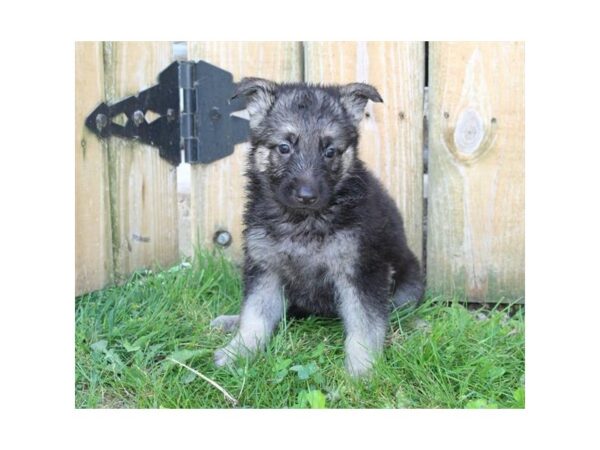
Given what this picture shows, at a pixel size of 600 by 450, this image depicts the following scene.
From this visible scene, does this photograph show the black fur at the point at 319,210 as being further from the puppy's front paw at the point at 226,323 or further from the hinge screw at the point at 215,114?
the hinge screw at the point at 215,114

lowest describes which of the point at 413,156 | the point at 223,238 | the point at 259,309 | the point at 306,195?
the point at 259,309

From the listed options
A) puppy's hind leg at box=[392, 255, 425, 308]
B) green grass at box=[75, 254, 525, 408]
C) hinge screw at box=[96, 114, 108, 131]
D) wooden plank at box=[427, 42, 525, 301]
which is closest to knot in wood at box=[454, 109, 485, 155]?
wooden plank at box=[427, 42, 525, 301]

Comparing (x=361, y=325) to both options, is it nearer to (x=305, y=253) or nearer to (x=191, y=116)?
(x=305, y=253)

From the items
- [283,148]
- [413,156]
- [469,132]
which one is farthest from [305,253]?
[469,132]

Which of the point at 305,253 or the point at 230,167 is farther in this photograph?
the point at 230,167

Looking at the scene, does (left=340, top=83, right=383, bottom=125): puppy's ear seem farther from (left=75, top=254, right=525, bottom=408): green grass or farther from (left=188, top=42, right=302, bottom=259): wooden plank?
(left=75, top=254, right=525, bottom=408): green grass

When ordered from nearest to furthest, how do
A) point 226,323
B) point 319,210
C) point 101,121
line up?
point 319,210 → point 226,323 → point 101,121

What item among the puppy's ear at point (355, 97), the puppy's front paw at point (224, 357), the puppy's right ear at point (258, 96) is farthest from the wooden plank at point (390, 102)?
the puppy's front paw at point (224, 357)
